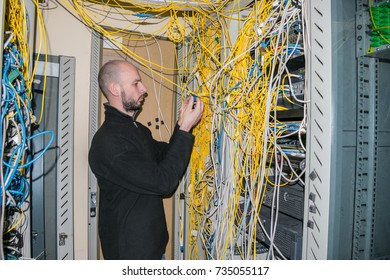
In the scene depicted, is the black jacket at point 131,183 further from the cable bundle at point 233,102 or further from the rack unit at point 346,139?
the rack unit at point 346,139

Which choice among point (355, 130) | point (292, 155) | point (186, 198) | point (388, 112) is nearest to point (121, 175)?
point (186, 198)

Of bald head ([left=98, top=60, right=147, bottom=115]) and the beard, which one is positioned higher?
bald head ([left=98, top=60, right=147, bottom=115])

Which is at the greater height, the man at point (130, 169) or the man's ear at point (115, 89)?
the man's ear at point (115, 89)

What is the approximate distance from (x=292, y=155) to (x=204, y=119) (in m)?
0.66

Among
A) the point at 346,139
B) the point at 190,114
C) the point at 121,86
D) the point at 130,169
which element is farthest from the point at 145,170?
the point at 346,139

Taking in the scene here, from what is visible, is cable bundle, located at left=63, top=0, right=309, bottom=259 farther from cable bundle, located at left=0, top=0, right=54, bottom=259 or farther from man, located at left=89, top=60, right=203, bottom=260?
cable bundle, located at left=0, top=0, right=54, bottom=259

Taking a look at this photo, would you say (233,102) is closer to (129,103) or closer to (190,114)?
(190,114)

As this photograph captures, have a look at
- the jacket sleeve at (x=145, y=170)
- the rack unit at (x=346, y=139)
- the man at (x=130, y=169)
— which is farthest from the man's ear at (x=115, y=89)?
the rack unit at (x=346, y=139)

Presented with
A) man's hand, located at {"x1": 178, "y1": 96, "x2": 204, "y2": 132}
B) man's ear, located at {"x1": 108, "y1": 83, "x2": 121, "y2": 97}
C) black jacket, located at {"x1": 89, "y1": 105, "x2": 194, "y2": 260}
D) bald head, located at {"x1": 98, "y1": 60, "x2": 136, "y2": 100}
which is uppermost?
bald head, located at {"x1": 98, "y1": 60, "x2": 136, "y2": 100}

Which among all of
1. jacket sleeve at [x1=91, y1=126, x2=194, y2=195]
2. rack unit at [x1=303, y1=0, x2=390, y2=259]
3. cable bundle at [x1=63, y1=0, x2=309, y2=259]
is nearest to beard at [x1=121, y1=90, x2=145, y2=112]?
jacket sleeve at [x1=91, y1=126, x2=194, y2=195]

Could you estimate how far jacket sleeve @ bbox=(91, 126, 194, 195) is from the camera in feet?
4.03

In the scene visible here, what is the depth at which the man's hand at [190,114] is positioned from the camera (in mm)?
1411

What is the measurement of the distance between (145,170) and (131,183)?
0.11 meters

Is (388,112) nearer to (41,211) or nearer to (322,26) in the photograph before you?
(322,26)
